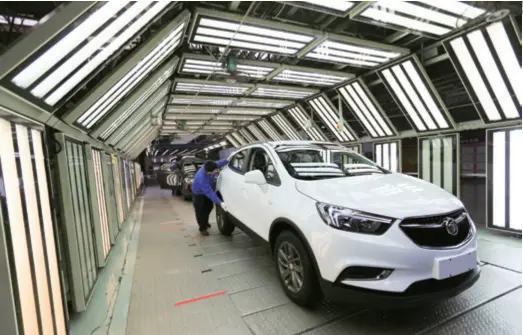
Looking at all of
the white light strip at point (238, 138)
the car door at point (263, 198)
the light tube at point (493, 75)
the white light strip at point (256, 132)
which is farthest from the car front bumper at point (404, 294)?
the white light strip at point (238, 138)

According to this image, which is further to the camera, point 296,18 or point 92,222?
point 296,18

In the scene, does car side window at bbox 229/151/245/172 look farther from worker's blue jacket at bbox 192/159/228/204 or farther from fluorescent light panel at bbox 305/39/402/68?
fluorescent light panel at bbox 305/39/402/68

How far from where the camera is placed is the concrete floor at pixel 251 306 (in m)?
2.11

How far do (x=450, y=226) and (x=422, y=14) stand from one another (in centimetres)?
339

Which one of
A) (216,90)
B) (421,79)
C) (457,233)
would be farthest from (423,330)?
(216,90)

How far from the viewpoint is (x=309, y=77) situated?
6789 mm

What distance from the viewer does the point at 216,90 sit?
7.79m

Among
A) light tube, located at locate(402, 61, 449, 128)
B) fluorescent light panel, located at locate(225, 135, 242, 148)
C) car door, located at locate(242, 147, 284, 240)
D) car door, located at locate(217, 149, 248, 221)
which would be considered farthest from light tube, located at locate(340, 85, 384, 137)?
fluorescent light panel, located at locate(225, 135, 242, 148)

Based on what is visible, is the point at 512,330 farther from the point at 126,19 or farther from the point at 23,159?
the point at 126,19

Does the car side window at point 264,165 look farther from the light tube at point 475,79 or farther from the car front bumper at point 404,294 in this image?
the light tube at point 475,79

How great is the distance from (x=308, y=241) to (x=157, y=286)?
194 cm

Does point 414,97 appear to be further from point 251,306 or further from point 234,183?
point 251,306

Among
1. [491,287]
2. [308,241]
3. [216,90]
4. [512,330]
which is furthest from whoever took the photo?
[216,90]

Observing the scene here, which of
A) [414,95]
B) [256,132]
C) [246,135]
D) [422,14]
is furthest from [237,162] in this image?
[246,135]
